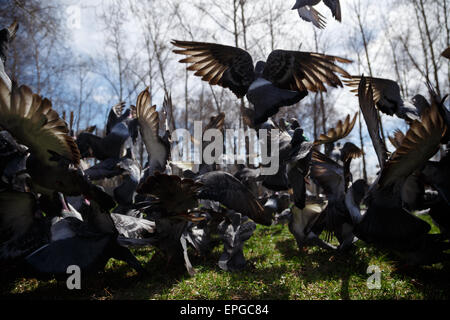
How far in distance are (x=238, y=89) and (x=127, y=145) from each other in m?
2.69

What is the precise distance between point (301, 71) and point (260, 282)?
3.28 metres

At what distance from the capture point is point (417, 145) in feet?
8.78

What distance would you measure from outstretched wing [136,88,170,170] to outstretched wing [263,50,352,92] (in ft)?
6.42

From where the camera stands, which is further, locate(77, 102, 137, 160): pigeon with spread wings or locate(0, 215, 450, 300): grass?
locate(77, 102, 137, 160): pigeon with spread wings

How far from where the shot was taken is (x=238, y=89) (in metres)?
4.77

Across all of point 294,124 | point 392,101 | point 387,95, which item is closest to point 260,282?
point 294,124

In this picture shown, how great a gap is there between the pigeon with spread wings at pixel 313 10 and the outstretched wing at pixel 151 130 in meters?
2.32

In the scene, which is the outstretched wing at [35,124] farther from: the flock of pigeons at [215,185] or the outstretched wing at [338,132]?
the outstretched wing at [338,132]

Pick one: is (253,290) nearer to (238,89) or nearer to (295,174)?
(295,174)

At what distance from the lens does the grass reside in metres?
3.09

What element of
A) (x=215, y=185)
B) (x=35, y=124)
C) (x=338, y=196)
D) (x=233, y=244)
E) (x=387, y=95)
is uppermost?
(x=387, y=95)

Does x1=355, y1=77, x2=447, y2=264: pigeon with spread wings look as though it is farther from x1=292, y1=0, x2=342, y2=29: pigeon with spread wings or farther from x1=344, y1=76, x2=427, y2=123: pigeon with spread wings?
x1=344, y1=76, x2=427, y2=123: pigeon with spread wings

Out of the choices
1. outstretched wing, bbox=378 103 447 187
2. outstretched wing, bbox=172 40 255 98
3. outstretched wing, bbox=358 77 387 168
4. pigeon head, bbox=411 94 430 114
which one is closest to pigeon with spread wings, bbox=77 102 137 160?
outstretched wing, bbox=172 40 255 98

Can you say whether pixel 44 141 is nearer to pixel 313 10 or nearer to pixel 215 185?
pixel 215 185
